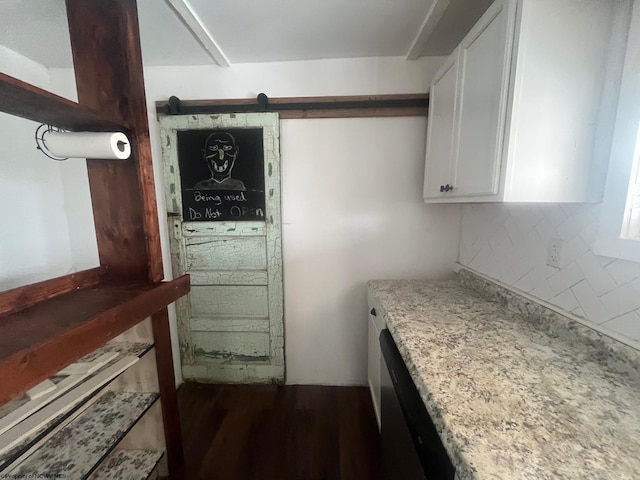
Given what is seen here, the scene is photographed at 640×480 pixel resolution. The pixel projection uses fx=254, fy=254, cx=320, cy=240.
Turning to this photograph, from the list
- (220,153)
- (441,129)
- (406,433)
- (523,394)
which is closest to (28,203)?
(220,153)

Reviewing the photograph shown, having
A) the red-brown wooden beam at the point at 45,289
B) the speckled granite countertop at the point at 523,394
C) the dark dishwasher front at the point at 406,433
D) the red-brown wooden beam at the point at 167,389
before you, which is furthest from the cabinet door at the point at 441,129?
the red-brown wooden beam at the point at 45,289

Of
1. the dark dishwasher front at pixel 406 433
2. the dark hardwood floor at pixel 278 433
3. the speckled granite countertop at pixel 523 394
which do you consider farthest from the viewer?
the dark hardwood floor at pixel 278 433

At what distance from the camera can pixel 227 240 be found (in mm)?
1850

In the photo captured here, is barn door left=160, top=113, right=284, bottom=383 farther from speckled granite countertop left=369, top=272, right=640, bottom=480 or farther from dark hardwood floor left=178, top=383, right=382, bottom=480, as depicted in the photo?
speckled granite countertop left=369, top=272, right=640, bottom=480

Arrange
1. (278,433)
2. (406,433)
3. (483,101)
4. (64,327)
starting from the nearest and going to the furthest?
(64,327), (406,433), (483,101), (278,433)

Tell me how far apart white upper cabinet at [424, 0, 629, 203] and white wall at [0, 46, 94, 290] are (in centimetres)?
251

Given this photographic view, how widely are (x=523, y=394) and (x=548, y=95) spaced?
94 cm

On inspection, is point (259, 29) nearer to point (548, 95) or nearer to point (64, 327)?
point (548, 95)

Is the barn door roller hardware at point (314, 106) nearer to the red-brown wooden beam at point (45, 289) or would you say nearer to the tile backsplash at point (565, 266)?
the tile backsplash at point (565, 266)

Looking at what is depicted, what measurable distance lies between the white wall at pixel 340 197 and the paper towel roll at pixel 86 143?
96cm

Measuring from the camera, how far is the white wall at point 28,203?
59.1 inches

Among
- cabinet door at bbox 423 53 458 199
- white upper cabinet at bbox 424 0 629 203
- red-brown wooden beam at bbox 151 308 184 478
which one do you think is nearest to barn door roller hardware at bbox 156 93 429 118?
cabinet door at bbox 423 53 458 199

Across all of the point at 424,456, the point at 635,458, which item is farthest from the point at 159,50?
the point at 635,458

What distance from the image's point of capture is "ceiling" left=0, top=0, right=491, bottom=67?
4.00 ft
